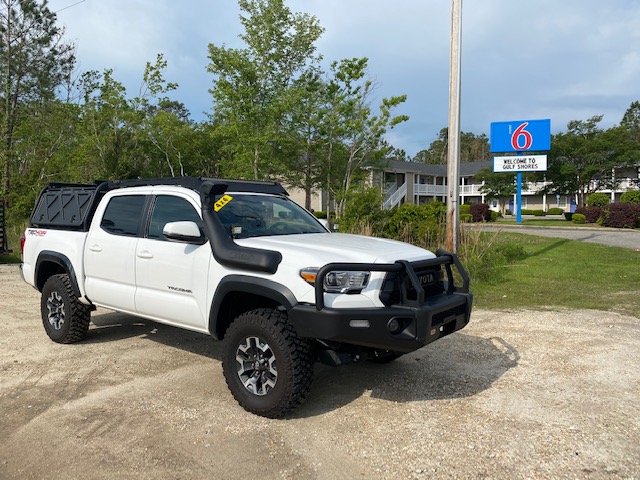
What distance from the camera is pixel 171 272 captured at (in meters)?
4.53

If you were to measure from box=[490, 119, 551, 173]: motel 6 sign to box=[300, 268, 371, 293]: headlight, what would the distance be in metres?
29.7

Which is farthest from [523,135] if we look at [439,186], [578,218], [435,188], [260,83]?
[439,186]

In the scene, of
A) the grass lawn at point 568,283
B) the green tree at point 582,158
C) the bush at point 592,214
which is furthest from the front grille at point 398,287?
the green tree at point 582,158

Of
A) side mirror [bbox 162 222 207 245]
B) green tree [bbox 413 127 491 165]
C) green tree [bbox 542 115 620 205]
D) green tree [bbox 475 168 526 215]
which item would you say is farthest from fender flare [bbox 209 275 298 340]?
green tree [bbox 413 127 491 165]

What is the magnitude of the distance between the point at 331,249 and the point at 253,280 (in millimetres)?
639

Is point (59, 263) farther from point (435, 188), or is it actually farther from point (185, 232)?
point (435, 188)

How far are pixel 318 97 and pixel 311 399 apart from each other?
19456mm

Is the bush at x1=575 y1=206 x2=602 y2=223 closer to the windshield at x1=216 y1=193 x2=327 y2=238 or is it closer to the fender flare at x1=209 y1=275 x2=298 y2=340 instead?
the windshield at x1=216 y1=193 x2=327 y2=238

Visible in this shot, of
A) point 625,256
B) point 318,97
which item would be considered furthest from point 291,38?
point 625,256

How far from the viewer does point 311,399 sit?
4340 millimetres

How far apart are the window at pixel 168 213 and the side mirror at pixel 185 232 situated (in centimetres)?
32

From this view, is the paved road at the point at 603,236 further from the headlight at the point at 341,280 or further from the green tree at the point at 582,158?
the green tree at the point at 582,158

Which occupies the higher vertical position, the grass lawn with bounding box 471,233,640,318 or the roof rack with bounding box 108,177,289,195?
the roof rack with bounding box 108,177,289,195

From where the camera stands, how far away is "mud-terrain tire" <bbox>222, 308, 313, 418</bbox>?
3.73 m
